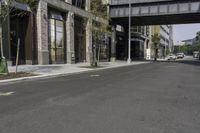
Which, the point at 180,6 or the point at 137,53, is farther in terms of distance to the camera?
the point at 137,53

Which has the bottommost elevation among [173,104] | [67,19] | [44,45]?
[173,104]

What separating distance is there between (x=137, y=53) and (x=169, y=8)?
29.3m

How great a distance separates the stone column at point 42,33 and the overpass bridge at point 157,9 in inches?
823

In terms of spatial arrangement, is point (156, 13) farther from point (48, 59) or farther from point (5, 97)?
point (5, 97)

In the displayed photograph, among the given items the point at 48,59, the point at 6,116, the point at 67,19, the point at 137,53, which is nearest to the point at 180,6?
the point at 67,19

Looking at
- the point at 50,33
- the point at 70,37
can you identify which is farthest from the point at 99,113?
the point at 70,37

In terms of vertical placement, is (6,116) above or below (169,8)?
below

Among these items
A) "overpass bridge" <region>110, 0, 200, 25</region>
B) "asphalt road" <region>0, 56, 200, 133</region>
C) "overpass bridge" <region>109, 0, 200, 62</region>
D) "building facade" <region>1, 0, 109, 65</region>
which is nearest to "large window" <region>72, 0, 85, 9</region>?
"building facade" <region>1, 0, 109, 65</region>

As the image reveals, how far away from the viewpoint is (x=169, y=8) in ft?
150

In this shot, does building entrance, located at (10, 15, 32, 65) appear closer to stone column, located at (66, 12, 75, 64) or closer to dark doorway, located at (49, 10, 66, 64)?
dark doorway, located at (49, 10, 66, 64)

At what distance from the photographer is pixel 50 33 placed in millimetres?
32938

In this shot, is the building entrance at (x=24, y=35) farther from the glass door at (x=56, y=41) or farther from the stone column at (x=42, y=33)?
the glass door at (x=56, y=41)

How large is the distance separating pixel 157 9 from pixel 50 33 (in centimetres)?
2017

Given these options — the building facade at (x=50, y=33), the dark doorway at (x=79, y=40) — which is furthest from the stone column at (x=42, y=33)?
the dark doorway at (x=79, y=40)
